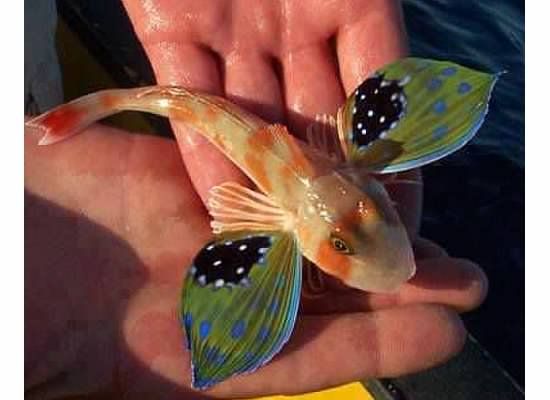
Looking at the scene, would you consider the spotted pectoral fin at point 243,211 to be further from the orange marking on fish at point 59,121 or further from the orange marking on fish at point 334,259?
the orange marking on fish at point 59,121

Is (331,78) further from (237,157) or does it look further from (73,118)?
(73,118)

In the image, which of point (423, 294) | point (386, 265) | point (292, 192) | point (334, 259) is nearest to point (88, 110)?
point (292, 192)

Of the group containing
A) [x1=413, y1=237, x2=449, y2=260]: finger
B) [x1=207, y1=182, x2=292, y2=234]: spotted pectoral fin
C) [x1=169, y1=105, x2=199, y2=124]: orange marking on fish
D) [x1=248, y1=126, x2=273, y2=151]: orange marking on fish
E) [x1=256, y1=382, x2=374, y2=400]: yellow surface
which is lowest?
[x1=256, y1=382, x2=374, y2=400]: yellow surface

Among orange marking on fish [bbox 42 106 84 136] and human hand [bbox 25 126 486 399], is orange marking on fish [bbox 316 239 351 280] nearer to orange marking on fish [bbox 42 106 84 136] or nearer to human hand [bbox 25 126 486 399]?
human hand [bbox 25 126 486 399]

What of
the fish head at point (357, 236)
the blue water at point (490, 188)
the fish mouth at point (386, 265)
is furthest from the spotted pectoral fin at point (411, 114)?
the blue water at point (490, 188)

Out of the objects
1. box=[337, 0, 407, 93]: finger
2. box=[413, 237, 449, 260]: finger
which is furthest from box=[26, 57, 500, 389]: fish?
box=[413, 237, 449, 260]: finger

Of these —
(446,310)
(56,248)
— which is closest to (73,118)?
(56,248)
